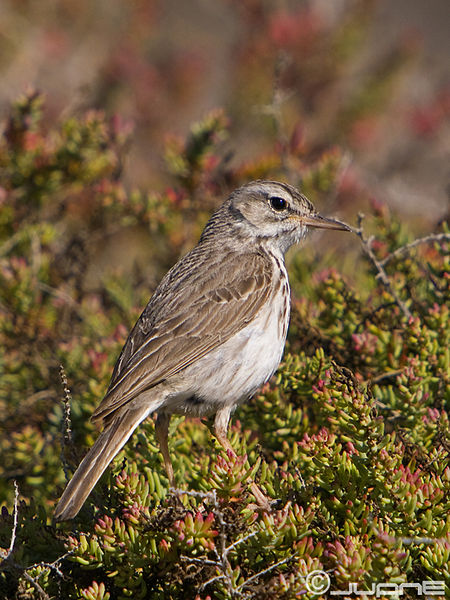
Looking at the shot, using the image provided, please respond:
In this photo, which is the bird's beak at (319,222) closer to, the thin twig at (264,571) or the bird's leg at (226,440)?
the bird's leg at (226,440)

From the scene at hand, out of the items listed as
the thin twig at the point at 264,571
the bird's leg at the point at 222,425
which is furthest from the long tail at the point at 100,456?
the thin twig at the point at 264,571

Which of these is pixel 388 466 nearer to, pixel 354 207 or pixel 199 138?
pixel 199 138

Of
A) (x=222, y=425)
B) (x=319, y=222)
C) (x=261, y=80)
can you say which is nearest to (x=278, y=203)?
(x=319, y=222)

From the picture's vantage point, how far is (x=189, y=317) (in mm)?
4648

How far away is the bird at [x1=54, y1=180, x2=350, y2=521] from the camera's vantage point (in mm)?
4207

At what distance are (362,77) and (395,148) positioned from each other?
130 centimetres

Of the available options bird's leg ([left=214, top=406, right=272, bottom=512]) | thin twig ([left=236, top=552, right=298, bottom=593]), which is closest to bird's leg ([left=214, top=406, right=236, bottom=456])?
bird's leg ([left=214, top=406, right=272, bottom=512])

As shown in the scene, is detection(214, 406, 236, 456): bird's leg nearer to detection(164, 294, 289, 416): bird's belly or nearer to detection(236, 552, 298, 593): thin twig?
detection(164, 294, 289, 416): bird's belly

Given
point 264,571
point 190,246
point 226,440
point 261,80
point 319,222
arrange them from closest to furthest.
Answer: point 264,571
point 226,440
point 319,222
point 190,246
point 261,80

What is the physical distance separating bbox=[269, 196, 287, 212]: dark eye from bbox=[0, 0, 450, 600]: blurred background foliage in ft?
2.03

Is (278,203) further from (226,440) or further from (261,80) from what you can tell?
A: (261,80)

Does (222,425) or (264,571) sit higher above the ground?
(222,425)

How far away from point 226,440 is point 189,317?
0.95 m

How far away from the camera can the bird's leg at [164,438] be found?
13.3 feet
